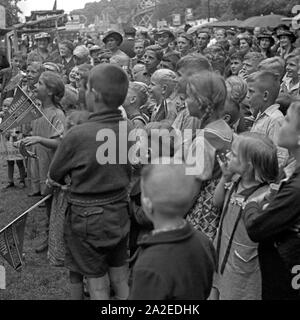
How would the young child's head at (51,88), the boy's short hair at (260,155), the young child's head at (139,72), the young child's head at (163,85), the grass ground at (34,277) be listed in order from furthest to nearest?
1. the young child's head at (139,72)
2. the young child's head at (163,85)
3. the young child's head at (51,88)
4. the grass ground at (34,277)
5. the boy's short hair at (260,155)

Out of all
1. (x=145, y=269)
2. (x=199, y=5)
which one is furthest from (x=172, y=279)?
(x=199, y=5)

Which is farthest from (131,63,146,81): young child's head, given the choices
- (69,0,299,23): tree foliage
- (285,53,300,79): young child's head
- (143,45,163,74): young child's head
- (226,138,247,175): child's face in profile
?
(69,0,299,23): tree foliage

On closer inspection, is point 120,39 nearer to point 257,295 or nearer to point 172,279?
point 257,295

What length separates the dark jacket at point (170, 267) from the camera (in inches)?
81.2

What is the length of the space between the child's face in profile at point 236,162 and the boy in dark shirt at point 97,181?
719 mm

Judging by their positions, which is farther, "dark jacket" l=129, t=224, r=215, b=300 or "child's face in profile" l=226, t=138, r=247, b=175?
"child's face in profile" l=226, t=138, r=247, b=175

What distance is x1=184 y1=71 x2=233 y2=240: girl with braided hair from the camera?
3184 millimetres

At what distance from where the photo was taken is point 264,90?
3.87m

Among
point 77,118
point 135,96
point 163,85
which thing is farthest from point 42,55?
point 77,118

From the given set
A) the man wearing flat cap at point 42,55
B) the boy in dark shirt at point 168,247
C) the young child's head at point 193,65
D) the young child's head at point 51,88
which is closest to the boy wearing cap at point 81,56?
the man wearing flat cap at point 42,55

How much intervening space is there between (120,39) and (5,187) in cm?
328

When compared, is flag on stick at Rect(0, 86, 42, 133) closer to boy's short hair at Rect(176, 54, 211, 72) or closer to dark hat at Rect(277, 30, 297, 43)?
boy's short hair at Rect(176, 54, 211, 72)

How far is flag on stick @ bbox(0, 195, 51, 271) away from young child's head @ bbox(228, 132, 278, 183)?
151 cm

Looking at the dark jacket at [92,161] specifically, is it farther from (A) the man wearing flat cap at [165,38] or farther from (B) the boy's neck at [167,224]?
(A) the man wearing flat cap at [165,38]
